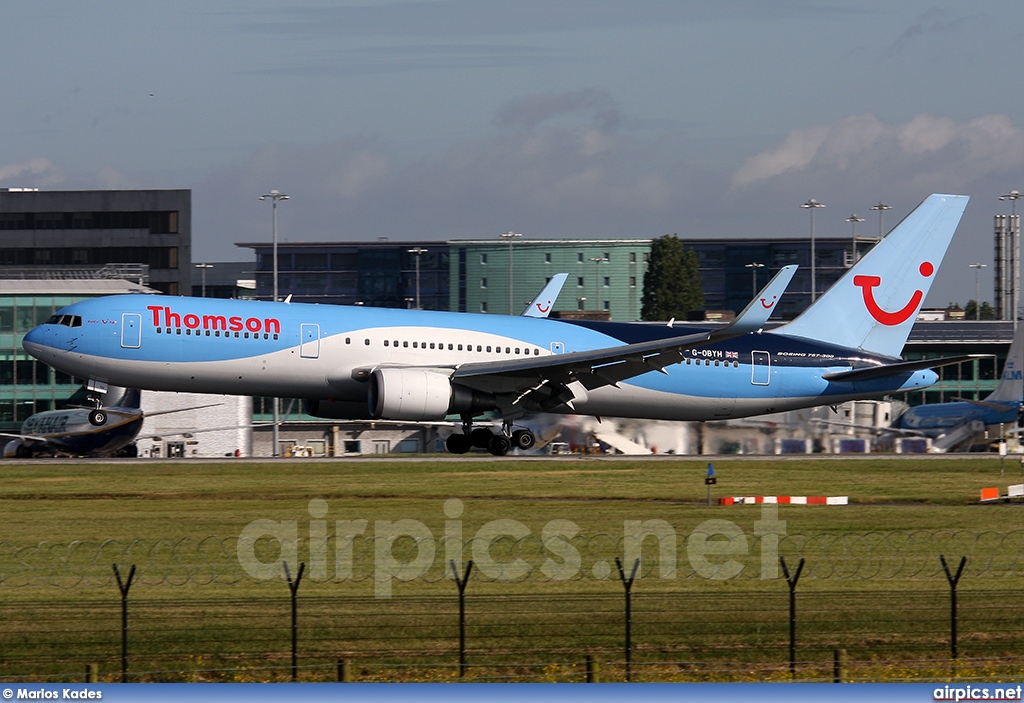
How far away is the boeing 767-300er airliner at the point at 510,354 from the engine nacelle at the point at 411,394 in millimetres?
46

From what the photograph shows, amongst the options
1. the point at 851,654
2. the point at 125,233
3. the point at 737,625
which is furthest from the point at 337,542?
the point at 125,233

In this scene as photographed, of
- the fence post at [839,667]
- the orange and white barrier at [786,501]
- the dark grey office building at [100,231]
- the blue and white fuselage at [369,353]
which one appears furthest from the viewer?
the dark grey office building at [100,231]

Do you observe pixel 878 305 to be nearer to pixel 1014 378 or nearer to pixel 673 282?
pixel 1014 378

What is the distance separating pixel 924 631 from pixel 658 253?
134594 millimetres

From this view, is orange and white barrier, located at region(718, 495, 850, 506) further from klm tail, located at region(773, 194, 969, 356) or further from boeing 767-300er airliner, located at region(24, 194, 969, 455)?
klm tail, located at region(773, 194, 969, 356)

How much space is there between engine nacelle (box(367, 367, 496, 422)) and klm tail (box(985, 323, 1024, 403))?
35457mm

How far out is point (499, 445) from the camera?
47.0 metres

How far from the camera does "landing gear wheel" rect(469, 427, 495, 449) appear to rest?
4759 centimetres

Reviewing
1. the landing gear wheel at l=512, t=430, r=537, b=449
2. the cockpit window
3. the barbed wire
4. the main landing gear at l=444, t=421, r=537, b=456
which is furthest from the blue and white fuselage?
the barbed wire

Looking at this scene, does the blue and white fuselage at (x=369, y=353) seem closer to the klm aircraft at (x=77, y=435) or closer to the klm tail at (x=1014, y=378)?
the klm aircraft at (x=77, y=435)

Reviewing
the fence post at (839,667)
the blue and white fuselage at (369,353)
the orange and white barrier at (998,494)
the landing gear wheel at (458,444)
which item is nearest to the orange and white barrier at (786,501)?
the orange and white barrier at (998,494)

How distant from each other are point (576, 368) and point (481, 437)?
5570 millimetres

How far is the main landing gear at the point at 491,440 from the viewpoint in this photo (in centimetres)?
4694

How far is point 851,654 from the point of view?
1783 centimetres
